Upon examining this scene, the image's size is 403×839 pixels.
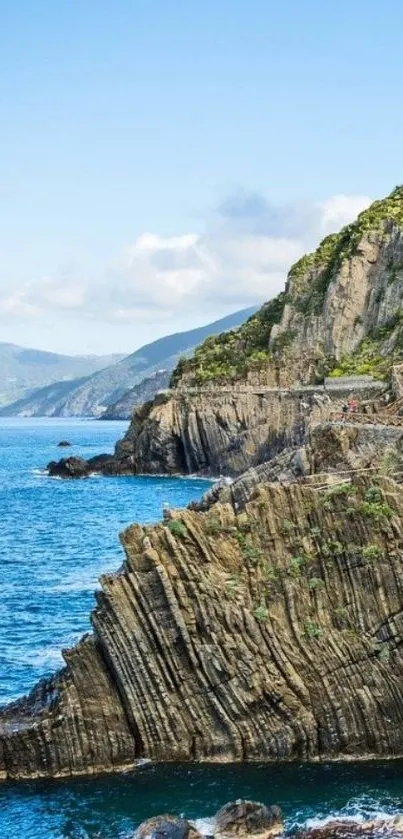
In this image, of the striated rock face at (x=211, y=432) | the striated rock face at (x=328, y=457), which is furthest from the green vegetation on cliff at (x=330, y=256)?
the striated rock face at (x=328, y=457)

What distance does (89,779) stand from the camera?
30.7 meters

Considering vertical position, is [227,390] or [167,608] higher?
[227,390]

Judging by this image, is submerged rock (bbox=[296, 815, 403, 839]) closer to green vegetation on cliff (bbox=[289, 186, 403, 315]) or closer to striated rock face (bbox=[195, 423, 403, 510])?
striated rock face (bbox=[195, 423, 403, 510])

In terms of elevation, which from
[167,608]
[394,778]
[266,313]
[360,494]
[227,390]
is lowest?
[394,778]

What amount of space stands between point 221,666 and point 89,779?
4.88 m

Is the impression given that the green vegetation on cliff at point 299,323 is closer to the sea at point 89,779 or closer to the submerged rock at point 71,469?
the submerged rock at point 71,469

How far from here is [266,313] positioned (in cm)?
16138

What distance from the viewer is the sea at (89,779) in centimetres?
2817

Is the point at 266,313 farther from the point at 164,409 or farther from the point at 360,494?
the point at 360,494

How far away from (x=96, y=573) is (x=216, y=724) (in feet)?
103

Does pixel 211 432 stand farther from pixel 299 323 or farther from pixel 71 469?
pixel 299 323

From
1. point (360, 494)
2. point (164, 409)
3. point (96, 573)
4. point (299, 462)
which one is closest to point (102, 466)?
point (164, 409)

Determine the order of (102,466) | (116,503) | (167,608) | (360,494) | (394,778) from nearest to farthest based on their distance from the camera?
(394,778) < (167,608) < (360,494) < (116,503) < (102,466)

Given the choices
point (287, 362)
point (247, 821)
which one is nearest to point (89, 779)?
point (247, 821)
